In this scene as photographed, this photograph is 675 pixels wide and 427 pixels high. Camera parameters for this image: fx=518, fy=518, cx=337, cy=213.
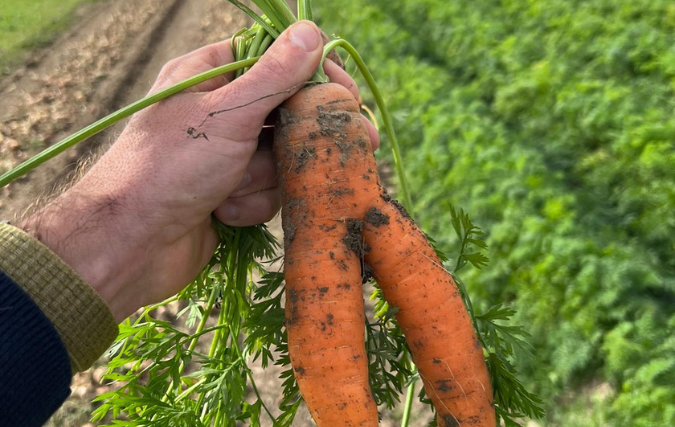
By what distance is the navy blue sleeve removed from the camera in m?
1.43

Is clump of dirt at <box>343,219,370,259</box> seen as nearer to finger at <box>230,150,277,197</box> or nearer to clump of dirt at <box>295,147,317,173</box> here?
clump of dirt at <box>295,147,317,173</box>

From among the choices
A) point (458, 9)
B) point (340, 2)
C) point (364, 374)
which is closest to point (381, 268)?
point (364, 374)

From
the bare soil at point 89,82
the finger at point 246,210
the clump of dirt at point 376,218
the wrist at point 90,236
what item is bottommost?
the bare soil at point 89,82

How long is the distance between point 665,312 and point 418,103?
298cm

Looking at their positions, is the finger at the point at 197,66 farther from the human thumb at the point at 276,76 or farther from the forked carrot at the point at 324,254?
the forked carrot at the point at 324,254

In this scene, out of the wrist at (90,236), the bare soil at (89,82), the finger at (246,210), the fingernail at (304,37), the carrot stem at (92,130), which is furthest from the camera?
the bare soil at (89,82)

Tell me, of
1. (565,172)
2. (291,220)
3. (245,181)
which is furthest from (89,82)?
(291,220)

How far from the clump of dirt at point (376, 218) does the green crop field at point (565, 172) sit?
1.73 metres

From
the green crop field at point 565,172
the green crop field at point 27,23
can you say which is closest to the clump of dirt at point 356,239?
the green crop field at point 565,172

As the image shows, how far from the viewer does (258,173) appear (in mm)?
2191

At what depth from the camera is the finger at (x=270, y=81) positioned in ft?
5.93

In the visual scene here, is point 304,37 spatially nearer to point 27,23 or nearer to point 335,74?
point 335,74

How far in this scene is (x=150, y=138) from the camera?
5.92 feet

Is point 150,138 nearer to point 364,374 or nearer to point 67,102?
point 364,374
